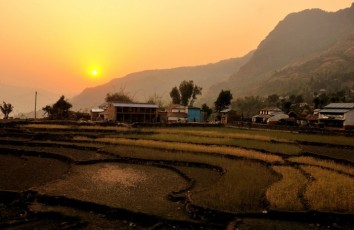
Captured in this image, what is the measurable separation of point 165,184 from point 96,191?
14.8 feet

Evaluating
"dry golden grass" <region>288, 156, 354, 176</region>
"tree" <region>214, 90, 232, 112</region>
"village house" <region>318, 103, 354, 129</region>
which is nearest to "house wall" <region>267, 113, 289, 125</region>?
"village house" <region>318, 103, 354, 129</region>

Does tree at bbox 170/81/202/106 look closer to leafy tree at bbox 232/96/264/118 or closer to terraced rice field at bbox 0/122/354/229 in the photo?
leafy tree at bbox 232/96/264/118

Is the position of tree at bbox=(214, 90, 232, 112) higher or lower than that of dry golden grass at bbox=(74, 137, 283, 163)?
higher

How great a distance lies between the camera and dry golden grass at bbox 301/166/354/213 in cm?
1559

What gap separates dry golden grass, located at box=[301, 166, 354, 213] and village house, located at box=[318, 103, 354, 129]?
1934 inches

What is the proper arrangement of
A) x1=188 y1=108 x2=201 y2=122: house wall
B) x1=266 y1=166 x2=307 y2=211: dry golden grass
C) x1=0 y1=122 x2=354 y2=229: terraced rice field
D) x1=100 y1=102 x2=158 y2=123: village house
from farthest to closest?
1. x1=188 y1=108 x2=201 y2=122: house wall
2. x1=100 y1=102 x2=158 y2=123: village house
3. x1=266 y1=166 x2=307 y2=211: dry golden grass
4. x1=0 y1=122 x2=354 y2=229: terraced rice field

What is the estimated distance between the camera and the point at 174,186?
20719 mm

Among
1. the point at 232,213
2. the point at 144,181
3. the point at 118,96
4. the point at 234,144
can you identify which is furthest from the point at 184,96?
the point at 232,213

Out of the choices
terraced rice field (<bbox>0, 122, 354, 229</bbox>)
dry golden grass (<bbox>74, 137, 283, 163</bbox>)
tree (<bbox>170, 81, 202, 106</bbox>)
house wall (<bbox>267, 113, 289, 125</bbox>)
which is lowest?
terraced rice field (<bbox>0, 122, 354, 229</bbox>)

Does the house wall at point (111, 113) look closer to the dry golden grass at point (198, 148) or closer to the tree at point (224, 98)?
the dry golden grass at point (198, 148)

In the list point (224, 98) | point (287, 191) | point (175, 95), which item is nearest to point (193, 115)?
point (224, 98)

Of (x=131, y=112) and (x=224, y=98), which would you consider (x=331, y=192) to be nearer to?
(x=131, y=112)

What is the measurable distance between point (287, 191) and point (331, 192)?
2288 mm

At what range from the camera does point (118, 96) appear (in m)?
120
